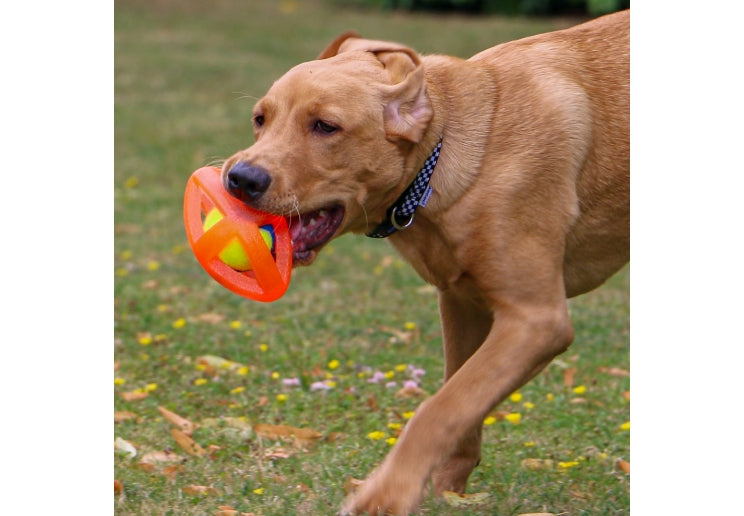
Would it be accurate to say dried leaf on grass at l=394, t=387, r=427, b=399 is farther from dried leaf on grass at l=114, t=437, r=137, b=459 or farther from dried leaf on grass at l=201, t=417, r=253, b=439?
dried leaf on grass at l=114, t=437, r=137, b=459

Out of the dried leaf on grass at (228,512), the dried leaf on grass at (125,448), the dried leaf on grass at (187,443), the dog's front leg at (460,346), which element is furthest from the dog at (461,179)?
the dried leaf on grass at (125,448)

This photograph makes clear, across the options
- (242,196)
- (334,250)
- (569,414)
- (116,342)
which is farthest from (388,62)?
(334,250)

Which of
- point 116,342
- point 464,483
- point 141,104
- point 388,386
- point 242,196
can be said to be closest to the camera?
point 242,196

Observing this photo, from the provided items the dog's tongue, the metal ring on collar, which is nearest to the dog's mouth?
the dog's tongue

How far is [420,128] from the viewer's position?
Result: 4293mm

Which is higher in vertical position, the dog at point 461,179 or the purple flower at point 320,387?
the dog at point 461,179

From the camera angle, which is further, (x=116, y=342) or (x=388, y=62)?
(x=116, y=342)

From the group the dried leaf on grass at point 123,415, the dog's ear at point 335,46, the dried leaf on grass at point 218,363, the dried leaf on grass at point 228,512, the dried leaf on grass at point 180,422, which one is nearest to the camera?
the dried leaf on grass at point 228,512

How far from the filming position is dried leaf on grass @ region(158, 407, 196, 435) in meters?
5.72

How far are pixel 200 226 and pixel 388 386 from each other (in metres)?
2.27

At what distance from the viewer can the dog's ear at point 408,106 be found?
4.25 meters

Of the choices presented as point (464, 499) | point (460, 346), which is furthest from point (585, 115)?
point (464, 499)

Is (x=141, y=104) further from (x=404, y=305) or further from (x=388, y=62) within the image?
(x=388, y=62)

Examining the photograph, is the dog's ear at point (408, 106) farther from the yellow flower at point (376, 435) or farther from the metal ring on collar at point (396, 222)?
the yellow flower at point (376, 435)
